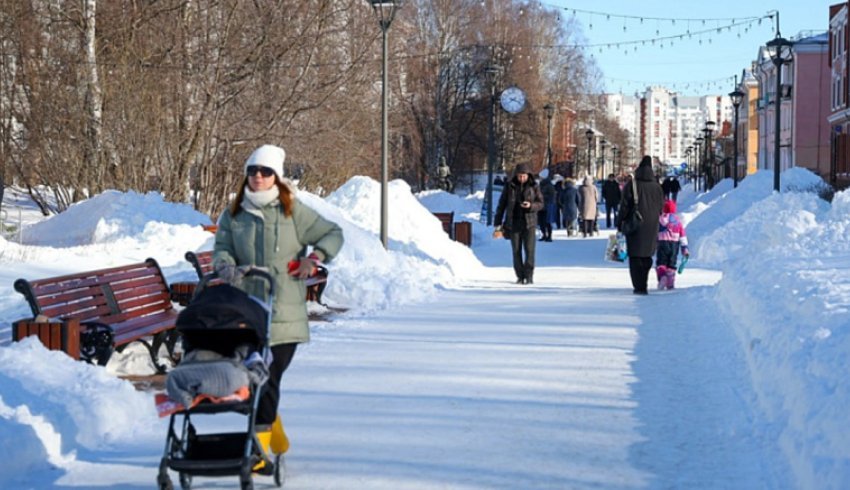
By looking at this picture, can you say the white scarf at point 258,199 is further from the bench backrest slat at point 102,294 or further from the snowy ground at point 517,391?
the bench backrest slat at point 102,294

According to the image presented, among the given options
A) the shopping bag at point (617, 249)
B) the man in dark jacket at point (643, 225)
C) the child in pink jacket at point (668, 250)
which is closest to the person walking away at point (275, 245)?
the man in dark jacket at point (643, 225)

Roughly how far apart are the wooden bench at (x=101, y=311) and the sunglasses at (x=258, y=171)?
2.76m

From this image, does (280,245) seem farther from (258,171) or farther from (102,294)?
(102,294)

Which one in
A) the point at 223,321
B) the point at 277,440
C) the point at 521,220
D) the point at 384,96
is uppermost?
the point at 384,96

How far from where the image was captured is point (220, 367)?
5.25 m

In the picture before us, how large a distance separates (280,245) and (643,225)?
10.1 meters

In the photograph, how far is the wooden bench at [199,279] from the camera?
35.3ft

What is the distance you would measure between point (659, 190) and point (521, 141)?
47402 millimetres

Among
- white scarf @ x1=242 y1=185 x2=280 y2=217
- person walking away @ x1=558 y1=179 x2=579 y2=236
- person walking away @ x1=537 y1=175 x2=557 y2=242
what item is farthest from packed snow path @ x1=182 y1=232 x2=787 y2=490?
person walking away @ x1=558 y1=179 x2=579 y2=236

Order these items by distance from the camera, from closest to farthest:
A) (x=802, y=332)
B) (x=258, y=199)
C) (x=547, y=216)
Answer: (x=258, y=199)
(x=802, y=332)
(x=547, y=216)

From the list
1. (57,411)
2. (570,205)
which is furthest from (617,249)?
(57,411)

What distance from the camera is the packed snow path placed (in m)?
6.14

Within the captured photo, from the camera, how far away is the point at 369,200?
21.5 meters

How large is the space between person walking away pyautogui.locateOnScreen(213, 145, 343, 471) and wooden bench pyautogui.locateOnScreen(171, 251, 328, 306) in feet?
7.58
